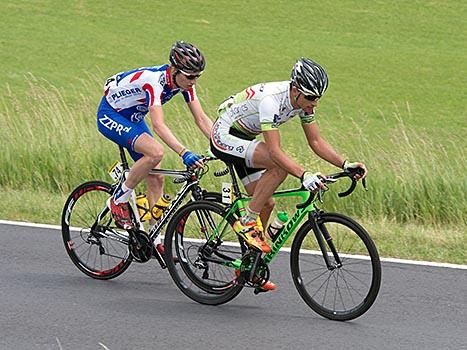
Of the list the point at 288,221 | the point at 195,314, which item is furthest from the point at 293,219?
the point at 195,314

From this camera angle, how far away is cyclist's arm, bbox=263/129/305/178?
7.71 m

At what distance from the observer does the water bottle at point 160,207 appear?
8883 millimetres

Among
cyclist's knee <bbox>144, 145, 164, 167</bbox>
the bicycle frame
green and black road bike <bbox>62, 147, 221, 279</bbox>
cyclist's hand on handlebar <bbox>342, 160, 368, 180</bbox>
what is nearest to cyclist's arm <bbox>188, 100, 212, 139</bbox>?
green and black road bike <bbox>62, 147, 221, 279</bbox>

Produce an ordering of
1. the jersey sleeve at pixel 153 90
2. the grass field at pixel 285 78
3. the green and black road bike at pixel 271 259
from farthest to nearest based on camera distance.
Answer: the grass field at pixel 285 78, the jersey sleeve at pixel 153 90, the green and black road bike at pixel 271 259

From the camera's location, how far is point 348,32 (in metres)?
34.3

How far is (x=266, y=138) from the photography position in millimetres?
7824

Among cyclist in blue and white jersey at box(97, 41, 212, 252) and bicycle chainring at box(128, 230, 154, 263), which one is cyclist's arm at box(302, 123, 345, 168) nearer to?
cyclist in blue and white jersey at box(97, 41, 212, 252)

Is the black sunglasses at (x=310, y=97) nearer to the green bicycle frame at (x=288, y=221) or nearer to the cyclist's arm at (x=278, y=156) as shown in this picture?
the cyclist's arm at (x=278, y=156)

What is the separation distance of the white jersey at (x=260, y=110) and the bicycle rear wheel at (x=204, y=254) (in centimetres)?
67

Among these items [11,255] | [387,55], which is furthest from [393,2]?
[11,255]

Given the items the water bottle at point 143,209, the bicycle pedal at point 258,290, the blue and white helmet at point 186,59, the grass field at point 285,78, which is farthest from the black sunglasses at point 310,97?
the grass field at point 285,78

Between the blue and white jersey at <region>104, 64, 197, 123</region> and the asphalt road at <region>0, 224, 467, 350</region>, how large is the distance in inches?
53.9

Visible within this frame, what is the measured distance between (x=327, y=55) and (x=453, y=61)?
11.6 feet

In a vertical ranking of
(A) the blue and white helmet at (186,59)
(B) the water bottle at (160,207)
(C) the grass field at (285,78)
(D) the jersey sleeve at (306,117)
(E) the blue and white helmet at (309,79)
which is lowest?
(C) the grass field at (285,78)
